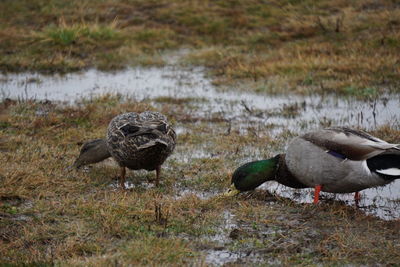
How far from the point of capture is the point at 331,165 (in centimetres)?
551

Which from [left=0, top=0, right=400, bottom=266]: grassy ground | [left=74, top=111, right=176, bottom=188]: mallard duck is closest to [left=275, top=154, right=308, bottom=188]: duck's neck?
[left=0, top=0, right=400, bottom=266]: grassy ground

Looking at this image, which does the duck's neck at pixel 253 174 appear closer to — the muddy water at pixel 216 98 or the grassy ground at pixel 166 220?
the grassy ground at pixel 166 220

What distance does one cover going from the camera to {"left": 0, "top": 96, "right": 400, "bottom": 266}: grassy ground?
460 centimetres

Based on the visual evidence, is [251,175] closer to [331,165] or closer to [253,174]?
[253,174]

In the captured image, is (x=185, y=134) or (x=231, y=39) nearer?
(x=185, y=134)

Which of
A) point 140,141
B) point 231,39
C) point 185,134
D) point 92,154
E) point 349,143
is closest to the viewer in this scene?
point 349,143

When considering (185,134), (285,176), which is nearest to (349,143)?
(285,176)

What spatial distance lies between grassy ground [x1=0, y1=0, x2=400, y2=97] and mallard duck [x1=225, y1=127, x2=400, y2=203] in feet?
15.4

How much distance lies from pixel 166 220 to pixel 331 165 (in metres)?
1.54

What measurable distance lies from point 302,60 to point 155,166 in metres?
6.37

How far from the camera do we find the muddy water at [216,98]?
9.01 metres

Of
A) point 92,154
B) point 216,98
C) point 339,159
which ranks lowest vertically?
point 216,98

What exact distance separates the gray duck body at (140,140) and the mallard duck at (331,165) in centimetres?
81

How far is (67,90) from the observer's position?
36.6 feet
